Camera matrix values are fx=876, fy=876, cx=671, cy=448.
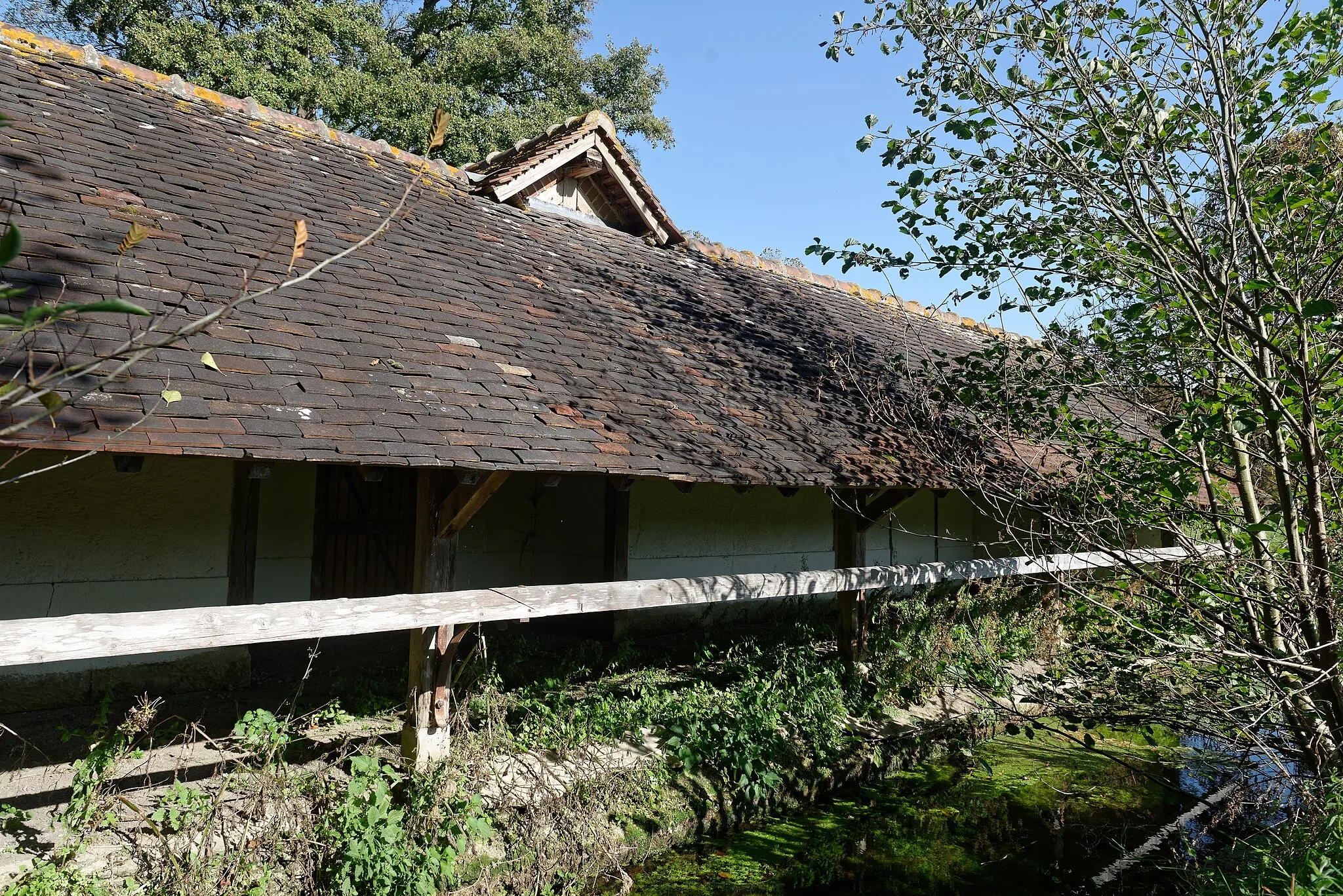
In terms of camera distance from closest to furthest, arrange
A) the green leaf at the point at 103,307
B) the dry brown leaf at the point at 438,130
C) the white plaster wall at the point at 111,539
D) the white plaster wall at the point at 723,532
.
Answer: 1. the green leaf at the point at 103,307
2. the dry brown leaf at the point at 438,130
3. the white plaster wall at the point at 111,539
4. the white plaster wall at the point at 723,532

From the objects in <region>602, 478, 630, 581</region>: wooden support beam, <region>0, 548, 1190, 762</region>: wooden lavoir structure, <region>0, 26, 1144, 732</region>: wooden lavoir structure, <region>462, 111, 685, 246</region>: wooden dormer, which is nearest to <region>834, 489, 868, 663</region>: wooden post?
<region>0, 26, 1144, 732</region>: wooden lavoir structure

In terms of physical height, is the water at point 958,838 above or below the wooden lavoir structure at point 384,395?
below

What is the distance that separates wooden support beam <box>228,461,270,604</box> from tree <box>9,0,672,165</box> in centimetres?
966

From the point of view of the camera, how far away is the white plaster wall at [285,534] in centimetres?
671

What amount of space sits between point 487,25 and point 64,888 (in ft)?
58.9

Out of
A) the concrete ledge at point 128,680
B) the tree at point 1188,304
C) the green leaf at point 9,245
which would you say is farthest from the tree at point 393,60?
the green leaf at point 9,245

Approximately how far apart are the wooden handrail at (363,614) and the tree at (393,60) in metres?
11.9

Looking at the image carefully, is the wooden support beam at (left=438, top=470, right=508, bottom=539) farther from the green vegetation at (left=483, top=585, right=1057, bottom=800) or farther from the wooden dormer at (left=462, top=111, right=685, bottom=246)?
the wooden dormer at (left=462, top=111, right=685, bottom=246)

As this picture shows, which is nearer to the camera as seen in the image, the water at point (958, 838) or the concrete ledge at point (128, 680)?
the water at point (958, 838)

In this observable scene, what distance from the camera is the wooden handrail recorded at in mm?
3295

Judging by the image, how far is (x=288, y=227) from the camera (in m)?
5.80

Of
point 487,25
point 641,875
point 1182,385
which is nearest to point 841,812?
point 641,875

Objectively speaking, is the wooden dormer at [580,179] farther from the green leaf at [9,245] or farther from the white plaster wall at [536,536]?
the green leaf at [9,245]

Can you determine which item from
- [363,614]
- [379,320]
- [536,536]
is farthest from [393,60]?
[363,614]
